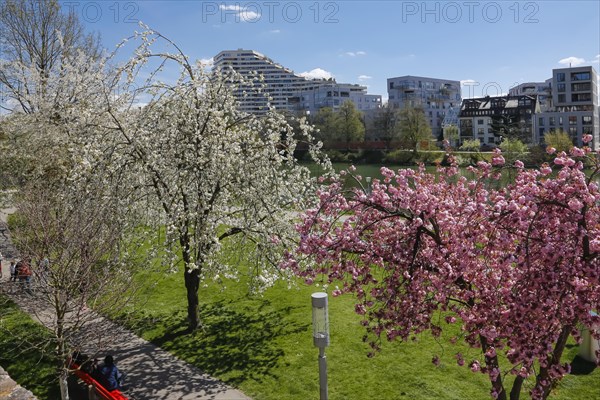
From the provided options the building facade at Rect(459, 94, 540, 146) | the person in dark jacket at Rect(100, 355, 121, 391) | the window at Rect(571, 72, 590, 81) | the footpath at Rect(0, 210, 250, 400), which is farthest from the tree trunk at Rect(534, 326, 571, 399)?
the window at Rect(571, 72, 590, 81)

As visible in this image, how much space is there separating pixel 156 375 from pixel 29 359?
3.73 metres

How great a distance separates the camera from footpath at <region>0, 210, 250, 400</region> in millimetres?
10062

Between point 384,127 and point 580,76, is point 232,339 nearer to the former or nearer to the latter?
point 384,127

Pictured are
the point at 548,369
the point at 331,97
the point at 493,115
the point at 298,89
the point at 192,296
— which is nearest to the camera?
the point at 548,369

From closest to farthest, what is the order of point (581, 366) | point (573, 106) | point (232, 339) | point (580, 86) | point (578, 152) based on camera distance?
point (578, 152) → point (581, 366) → point (232, 339) → point (580, 86) → point (573, 106)

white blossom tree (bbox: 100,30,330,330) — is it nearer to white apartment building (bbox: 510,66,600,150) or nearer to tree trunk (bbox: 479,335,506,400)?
tree trunk (bbox: 479,335,506,400)

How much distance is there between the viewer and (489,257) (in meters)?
7.01

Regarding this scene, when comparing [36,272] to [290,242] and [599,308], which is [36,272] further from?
[599,308]

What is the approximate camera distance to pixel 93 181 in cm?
1224

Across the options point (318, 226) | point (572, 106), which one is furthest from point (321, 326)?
point (572, 106)

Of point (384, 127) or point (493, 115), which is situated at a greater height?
point (493, 115)

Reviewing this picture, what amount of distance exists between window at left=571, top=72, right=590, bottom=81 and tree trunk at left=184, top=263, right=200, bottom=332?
9479 centimetres

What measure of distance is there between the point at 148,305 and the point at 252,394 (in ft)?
22.4

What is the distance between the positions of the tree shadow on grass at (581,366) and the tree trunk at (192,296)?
8790 millimetres
